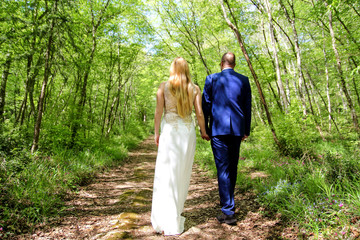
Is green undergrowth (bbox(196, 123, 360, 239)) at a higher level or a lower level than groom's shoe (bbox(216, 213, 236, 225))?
higher

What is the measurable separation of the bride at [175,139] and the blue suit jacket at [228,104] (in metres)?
0.20

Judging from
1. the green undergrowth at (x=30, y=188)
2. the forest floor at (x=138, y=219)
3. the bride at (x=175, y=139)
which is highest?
the bride at (x=175, y=139)

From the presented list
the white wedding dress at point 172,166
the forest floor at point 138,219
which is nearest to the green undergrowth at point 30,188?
the forest floor at point 138,219

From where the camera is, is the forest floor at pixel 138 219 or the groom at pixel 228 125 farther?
the groom at pixel 228 125

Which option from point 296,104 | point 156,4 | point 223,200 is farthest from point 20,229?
point 156,4

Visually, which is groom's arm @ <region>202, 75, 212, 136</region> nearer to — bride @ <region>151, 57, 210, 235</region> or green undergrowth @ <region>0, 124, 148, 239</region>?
bride @ <region>151, 57, 210, 235</region>

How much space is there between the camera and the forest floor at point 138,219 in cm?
233

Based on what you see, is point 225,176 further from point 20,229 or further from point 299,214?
point 20,229

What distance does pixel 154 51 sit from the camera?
462 inches

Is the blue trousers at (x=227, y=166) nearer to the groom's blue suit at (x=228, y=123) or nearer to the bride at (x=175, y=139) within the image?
the groom's blue suit at (x=228, y=123)

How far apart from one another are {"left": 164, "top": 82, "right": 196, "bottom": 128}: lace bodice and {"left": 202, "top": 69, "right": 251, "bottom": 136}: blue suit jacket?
37cm

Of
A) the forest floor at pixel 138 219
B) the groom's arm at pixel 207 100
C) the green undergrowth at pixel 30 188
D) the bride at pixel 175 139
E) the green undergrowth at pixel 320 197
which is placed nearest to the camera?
the green undergrowth at pixel 320 197

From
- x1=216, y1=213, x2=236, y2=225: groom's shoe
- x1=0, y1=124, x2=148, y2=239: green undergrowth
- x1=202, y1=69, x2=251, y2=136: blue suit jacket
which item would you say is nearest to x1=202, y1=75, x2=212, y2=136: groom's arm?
x1=202, y1=69, x2=251, y2=136: blue suit jacket

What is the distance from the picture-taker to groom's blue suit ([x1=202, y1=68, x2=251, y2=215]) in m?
2.61
